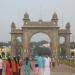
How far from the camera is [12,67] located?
16.5 meters

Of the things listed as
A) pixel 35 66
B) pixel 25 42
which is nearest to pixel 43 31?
pixel 25 42

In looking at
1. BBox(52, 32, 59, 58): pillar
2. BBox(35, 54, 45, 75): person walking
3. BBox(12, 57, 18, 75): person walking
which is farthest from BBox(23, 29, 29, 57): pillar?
BBox(12, 57, 18, 75): person walking

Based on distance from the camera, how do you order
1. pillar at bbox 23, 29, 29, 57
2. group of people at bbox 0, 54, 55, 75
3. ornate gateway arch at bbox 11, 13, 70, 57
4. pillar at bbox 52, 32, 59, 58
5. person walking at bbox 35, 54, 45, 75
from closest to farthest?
group of people at bbox 0, 54, 55, 75 < person walking at bbox 35, 54, 45, 75 < ornate gateway arch at bbox 11, 13, 70, 57 < pillar at bbox 23, 29, 29, 57 < pillar at bbox 52, 32, 59, 58

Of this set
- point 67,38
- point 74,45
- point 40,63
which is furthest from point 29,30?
point 40,63

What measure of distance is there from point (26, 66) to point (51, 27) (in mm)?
74693

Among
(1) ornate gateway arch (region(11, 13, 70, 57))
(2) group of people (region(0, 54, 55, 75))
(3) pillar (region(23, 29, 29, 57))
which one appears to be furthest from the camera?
(3) pillar (region(23, 29, 29, 57))

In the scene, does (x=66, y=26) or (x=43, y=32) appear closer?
(x=43, y=32)

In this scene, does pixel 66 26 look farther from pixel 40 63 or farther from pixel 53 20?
pixel 40 63

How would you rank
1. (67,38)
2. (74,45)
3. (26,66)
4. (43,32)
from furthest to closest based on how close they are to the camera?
(74,45) → (67,38) → (43,32) → (26,66)

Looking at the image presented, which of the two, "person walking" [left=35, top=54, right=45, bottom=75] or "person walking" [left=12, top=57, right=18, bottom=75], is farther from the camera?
"person walking" [left=35, top=54, right=45, bottom=75]

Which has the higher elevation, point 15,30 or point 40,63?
point 15,30

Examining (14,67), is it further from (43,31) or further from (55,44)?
(55,44)

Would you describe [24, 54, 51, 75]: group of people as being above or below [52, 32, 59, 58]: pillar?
below

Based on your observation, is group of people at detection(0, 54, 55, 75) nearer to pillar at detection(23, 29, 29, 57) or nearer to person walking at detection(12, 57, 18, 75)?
person walking at detection(12, 57, 18, 75)
